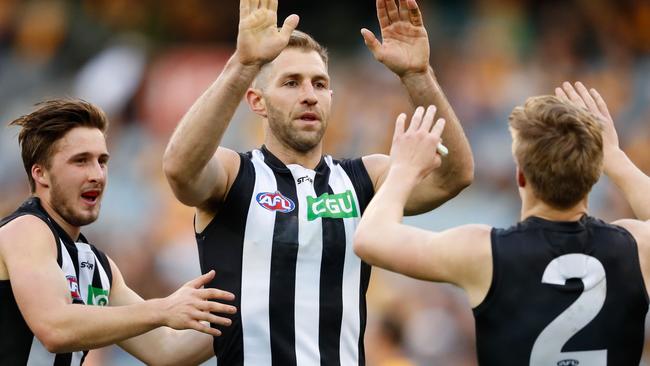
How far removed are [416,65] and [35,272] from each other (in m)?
2.23

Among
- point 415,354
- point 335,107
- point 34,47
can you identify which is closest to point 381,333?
point 415,354

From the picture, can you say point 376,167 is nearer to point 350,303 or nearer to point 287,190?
point 287,190

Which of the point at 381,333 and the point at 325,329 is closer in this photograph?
the point at 325,329

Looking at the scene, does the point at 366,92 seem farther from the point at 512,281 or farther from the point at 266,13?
the point at 512,281

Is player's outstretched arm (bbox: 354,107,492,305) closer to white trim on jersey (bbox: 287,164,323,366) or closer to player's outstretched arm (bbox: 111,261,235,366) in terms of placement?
white trim on jersey (bbox: 287,164,323,366)

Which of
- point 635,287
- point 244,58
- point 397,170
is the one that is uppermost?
point 244,58

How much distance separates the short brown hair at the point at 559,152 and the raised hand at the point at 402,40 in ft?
4.14

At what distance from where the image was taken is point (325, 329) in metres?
5.25

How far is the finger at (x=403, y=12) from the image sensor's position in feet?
17.6

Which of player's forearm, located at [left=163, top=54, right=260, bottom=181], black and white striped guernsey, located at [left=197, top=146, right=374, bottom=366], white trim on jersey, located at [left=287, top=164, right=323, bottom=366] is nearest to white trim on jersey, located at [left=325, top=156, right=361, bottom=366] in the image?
black and white striped guernsey, located at [left=197, top=146, right=374, bottom=366]

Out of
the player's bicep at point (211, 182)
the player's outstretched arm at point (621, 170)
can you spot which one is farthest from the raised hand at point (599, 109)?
the player's bicep at point (211, 182)

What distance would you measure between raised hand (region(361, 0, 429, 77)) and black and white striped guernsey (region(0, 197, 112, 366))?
195 centimetres

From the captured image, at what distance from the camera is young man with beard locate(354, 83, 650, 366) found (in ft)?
13.5

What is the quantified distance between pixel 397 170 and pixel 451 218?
9269 mm
